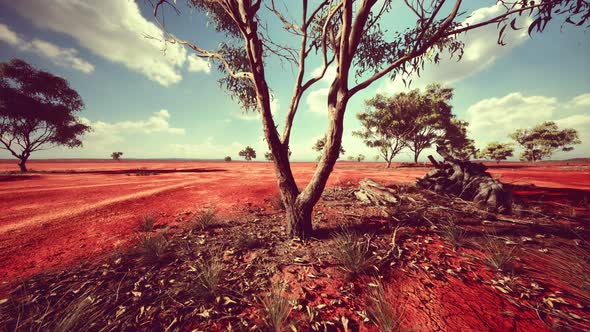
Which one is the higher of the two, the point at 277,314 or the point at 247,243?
the point at 247,243

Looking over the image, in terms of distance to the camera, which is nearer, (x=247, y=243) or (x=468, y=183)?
(x=247, y=243)

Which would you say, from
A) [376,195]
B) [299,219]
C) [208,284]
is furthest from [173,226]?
[376,195]

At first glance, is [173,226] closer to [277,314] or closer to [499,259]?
[277,314]

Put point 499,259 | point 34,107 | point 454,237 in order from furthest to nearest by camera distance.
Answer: point 34,107 → point 454,237 → point 499,259

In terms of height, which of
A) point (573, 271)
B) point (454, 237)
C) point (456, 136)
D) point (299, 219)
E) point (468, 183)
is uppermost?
point (456, 136)

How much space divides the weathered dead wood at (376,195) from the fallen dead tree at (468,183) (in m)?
2.08

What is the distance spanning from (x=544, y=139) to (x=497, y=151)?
732 centimetres

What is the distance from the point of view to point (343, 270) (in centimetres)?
296

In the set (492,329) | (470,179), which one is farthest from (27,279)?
(470,179)

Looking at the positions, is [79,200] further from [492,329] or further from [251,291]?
[492,329]

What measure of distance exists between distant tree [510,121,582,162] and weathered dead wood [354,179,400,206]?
174ft

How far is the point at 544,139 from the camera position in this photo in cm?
3594

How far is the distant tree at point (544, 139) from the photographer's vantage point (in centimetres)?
3488

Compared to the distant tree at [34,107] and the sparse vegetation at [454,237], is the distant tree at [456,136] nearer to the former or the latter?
the sparse vegetation at [454,237]
